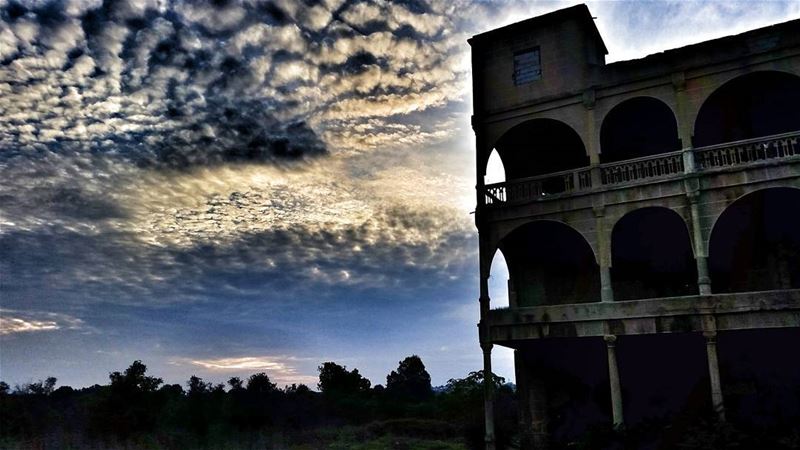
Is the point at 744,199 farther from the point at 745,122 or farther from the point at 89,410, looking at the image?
the point at 89,410

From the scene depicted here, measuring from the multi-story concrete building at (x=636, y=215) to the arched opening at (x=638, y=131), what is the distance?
0.17ft

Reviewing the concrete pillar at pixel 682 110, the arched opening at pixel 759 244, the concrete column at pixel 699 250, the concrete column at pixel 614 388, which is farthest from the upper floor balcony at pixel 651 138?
the concrete column at pixel 614 388

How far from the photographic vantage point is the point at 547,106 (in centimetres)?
2267

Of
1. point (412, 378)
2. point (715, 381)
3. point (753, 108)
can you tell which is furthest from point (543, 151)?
point (412, 378)

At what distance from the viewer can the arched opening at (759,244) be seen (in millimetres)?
21406

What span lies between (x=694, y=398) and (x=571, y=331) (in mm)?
5867

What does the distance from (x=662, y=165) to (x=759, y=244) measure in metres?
5.15

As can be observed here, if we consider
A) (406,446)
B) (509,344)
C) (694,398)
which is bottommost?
(406,446)

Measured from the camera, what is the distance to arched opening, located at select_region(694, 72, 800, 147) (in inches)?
864

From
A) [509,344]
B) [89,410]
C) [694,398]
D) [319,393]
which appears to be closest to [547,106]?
[509,344]

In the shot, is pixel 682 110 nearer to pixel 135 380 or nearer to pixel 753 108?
pixel 753 108

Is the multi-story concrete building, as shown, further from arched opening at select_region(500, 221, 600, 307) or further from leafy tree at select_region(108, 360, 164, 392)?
leafy tree at select_region(108, 360, 164, 392)

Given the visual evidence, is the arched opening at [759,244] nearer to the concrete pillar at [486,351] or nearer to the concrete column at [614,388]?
the concrete column at [614,388]

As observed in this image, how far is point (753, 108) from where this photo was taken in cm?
2258
